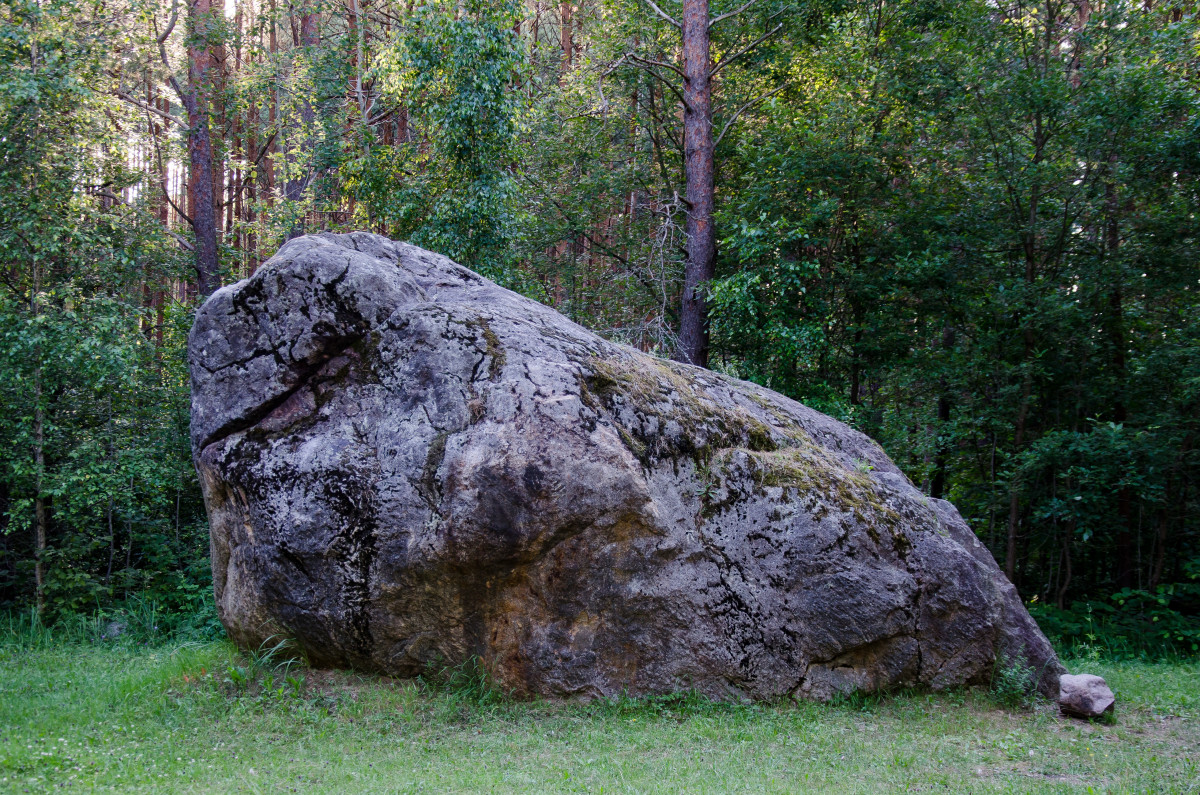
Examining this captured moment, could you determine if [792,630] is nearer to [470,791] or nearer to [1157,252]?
[470,791]

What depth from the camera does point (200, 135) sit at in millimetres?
14117

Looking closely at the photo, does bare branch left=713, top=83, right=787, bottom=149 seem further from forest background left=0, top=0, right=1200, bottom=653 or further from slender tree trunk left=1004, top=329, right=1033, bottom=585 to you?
slender tree trunk left=1004, top=329, right=1033, bottom=585

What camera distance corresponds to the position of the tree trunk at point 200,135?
13.7m

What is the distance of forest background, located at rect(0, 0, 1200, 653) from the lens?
9562 millimetres

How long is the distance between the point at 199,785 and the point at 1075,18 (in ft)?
50.0

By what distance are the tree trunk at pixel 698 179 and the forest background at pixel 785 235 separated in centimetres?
10

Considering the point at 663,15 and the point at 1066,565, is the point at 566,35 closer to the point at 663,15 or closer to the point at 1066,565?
the point at 663,15

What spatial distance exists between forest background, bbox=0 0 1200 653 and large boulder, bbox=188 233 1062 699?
155 inches

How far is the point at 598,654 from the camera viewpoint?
6.07 meters

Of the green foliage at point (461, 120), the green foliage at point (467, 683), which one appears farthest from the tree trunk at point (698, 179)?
the green foliage at point (467, 683)

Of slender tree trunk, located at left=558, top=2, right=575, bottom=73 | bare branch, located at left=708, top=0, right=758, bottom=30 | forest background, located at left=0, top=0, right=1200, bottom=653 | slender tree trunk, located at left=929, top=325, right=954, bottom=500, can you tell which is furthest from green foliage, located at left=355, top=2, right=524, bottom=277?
slender tree trunk, located at left=558, top=2, right=575, bottom=73

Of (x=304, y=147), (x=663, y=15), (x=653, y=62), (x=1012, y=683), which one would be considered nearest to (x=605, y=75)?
(x=653, y=62)

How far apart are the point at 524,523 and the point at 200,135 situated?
12.1m

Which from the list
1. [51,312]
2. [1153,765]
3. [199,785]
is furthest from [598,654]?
[51,312]
